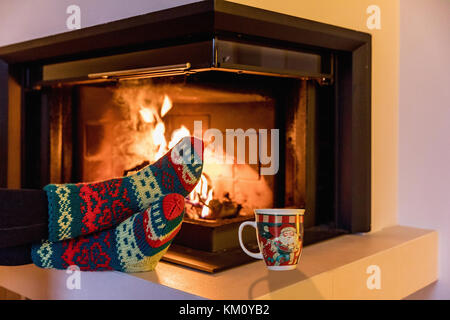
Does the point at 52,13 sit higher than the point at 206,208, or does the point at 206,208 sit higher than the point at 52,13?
the point at 52,13

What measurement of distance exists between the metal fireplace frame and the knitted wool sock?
300mm

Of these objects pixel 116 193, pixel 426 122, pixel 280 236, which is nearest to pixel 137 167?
pixel 116 193

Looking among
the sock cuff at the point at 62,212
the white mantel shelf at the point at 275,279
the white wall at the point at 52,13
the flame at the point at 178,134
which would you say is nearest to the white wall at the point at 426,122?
the white mantel shelf at the point at 275,279

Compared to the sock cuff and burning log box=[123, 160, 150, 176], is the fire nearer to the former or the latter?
burning log box=[123, 160, 150, 176]

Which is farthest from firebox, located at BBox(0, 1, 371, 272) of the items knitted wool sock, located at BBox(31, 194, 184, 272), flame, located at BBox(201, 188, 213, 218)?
knitted wool sock, located at BBox(31, 194, 184, 272)

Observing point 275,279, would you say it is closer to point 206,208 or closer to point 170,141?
point 206,208

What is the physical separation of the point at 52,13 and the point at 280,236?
0.86 m

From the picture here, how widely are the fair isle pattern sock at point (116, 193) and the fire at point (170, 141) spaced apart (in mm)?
193

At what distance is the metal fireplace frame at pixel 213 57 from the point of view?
1044mm

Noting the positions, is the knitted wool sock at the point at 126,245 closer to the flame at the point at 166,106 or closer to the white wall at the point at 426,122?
the flame at the point at 166,106

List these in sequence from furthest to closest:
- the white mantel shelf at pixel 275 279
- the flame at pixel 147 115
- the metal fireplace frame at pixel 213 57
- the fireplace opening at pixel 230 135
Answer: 1. the flame at pixel 147 115
2. the fireplace opening at pixel 230 135
3. the metal fireplace frame at pixel 213 57
4. the white mantel shelf at pixel 275 279

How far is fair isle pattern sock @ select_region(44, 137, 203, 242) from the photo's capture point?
0.97 meters

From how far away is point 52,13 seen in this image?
1381 mm
